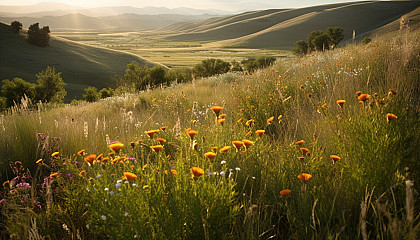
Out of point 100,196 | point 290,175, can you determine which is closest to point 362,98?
point 290,175

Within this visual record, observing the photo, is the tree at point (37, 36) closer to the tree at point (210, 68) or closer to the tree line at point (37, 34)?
the tree line at point (37, 34)

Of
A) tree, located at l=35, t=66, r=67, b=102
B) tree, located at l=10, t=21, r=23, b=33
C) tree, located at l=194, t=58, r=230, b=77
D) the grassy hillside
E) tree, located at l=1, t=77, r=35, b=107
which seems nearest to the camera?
tree, located at l=1, t=77, r=35, b=107

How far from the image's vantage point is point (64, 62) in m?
45.6

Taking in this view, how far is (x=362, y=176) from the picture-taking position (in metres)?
2.06

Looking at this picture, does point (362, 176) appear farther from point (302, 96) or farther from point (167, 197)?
point (302, 96)

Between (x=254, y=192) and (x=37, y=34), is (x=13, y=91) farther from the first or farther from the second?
(x=37, y=34)

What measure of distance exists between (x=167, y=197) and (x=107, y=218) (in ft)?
1.35

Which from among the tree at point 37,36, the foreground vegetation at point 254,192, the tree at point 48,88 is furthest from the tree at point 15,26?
the foreground vegetation at point 254,192

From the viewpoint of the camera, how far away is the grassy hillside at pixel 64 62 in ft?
127

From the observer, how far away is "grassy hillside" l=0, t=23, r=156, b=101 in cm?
3862

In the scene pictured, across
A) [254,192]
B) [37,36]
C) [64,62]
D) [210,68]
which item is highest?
[37,36]

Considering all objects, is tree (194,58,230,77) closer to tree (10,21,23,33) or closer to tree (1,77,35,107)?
tree (1,77,35,107)

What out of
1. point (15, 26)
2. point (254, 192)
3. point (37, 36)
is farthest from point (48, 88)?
point (15, 26)

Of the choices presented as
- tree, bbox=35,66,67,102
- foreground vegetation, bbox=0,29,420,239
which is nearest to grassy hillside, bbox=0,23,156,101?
tree, bbox=35,66,67,102
